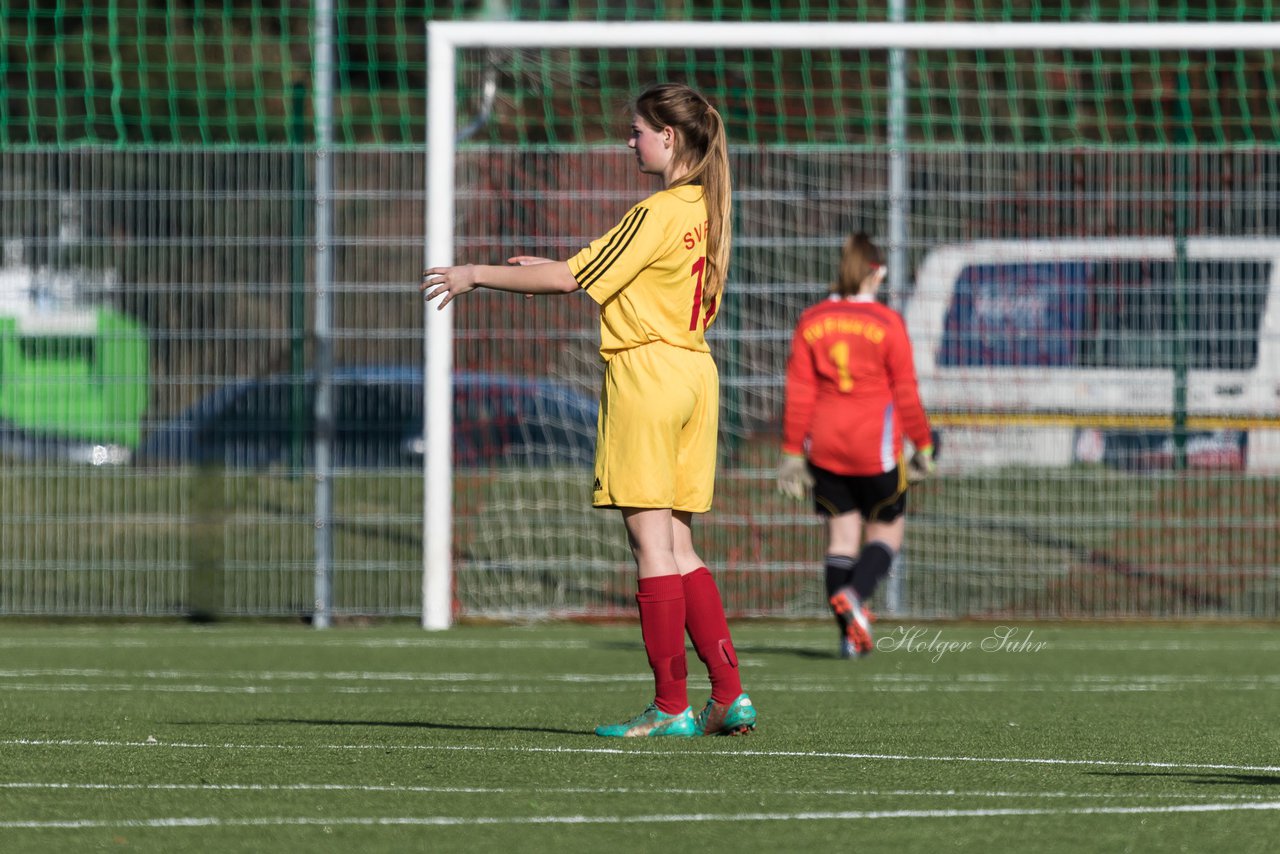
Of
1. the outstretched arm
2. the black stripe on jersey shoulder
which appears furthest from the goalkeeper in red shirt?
the outstretched arm

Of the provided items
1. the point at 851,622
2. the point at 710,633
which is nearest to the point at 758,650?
the point at 851,622

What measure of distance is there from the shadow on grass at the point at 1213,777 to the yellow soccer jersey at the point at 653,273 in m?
1.63

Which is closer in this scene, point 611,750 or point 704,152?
point 611,750

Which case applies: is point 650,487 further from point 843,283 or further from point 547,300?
point 547,300

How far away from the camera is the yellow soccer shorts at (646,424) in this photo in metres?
5.73

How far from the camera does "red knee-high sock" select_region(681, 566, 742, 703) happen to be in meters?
5.89

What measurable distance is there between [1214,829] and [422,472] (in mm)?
6768

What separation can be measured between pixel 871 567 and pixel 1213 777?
12.6 ft

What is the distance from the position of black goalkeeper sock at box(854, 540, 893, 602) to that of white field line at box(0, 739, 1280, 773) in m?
3.26

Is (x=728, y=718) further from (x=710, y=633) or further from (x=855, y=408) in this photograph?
(x=855, y=408)

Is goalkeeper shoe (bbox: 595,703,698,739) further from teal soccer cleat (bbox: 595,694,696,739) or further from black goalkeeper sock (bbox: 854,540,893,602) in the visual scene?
black goalkeeper sock (bbox: 854,540,893,602)

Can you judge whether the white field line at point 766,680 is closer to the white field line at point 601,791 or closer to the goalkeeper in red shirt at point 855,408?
the goalkeeper in red shirt at point 855,408

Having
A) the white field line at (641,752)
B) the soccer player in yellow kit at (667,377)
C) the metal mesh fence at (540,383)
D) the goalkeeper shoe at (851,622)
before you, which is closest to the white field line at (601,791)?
the white field line at (641,752)

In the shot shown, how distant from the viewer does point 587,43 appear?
10469 mm
